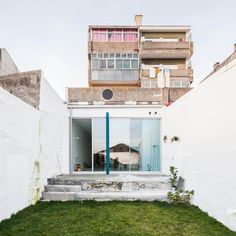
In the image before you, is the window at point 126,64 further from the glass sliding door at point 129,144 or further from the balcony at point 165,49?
the glass sliding door at point 129,144

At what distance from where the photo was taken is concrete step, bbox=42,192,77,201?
27.0 feet

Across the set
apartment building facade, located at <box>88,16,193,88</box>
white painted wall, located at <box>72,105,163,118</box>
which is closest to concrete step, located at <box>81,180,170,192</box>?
white painted wall, located at <box>72,105,163,118</box>

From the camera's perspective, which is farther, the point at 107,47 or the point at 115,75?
the point at 107,47

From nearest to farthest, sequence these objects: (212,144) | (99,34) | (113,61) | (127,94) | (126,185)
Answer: (212,144) < (126,185) < (127,94) < (113,61) < (99,34)

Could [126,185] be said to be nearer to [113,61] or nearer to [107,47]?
[113,61]

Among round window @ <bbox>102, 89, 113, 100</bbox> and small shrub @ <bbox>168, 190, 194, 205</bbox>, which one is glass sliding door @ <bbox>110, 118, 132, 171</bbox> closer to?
round window @ <bbox>102, 89, 113, 100</bbox>

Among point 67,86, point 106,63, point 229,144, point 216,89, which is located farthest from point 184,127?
point 106,63

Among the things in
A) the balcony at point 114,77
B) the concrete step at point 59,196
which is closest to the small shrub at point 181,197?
the concrete step at point 59,196

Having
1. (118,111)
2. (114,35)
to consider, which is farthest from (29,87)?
(114,35)

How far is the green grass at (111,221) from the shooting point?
212 inches

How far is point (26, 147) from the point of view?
7.23 meters

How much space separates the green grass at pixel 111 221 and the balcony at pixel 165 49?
71.2ft

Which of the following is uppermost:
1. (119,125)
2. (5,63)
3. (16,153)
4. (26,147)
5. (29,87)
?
(5,63)

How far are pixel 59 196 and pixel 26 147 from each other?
77.1 inches
